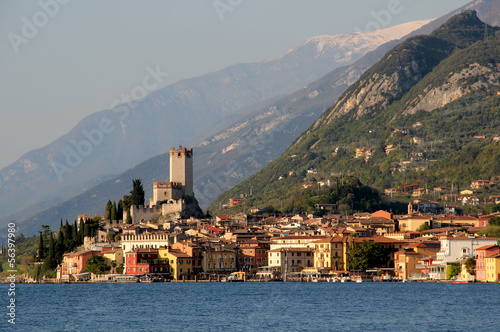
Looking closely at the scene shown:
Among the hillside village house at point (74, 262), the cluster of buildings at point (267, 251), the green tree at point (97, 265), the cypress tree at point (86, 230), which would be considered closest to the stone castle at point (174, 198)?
the cluster of buildings at point (267, 251)

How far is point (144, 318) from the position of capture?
66.1 metres

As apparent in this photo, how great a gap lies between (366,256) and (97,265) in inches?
1281

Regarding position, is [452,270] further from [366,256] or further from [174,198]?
[174,198]

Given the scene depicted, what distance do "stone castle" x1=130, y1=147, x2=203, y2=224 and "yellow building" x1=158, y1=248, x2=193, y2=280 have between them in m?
19.7

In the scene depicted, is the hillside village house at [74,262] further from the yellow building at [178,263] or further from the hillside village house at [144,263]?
the yellow building at [178,263]

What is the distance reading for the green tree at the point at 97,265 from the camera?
383 ft

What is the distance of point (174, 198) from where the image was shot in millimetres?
138125

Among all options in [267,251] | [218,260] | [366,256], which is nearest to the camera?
[366,256]

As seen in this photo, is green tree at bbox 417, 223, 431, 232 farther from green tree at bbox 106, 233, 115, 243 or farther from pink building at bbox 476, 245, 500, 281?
green tree at bbox 106, 233, 115, 243

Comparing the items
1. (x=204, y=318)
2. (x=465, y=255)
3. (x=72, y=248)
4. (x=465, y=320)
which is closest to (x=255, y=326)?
(x=204, y=318)

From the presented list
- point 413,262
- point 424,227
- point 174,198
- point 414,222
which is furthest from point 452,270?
point 174,198

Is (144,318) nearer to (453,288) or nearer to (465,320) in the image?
(465,320)

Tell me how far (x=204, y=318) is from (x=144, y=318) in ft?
13.6

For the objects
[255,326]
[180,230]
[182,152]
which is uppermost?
[182,152]
